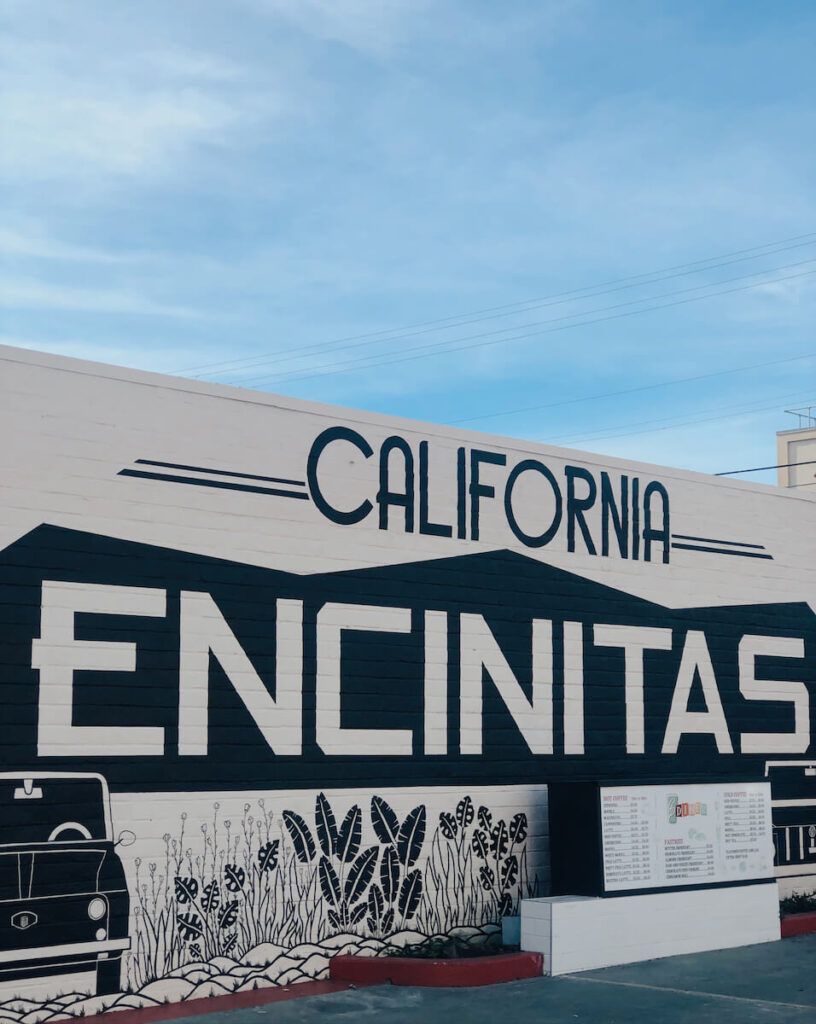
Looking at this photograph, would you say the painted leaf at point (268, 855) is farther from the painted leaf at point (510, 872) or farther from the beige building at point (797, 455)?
the beige building at point (797, 455)

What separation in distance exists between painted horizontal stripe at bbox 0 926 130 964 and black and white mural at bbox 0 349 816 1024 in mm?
25

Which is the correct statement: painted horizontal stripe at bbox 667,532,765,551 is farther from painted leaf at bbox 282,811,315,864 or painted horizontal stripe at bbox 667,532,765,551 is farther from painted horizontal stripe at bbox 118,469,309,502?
painted leaf at bbox 282,811,315,864

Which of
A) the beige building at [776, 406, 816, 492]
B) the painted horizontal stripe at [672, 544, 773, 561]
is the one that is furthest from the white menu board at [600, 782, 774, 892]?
the beige building at [776, 406, 816, 492]

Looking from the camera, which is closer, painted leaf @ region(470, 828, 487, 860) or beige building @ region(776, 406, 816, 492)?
painted leaf @ region(470, 828, 487, 860)

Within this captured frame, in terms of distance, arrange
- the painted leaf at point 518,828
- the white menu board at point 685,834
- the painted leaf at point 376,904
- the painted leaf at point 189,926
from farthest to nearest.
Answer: the painted leaf at point 518,828 < the white menu board at point 685,834 < the painted leaf at point 376,904 < the painted leaf at point 189,926

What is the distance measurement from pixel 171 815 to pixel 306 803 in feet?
4.74

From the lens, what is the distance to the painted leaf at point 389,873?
12.9 m

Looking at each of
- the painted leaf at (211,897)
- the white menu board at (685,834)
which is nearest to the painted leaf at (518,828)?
the white menu board at (685,834)

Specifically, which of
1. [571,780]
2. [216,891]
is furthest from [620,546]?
[216,891]

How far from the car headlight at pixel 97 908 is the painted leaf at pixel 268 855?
1.56 metres

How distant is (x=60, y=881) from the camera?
10742mm

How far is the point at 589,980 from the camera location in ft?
40.4

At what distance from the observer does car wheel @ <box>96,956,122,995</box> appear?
428 inches

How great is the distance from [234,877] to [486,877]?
120 inches
